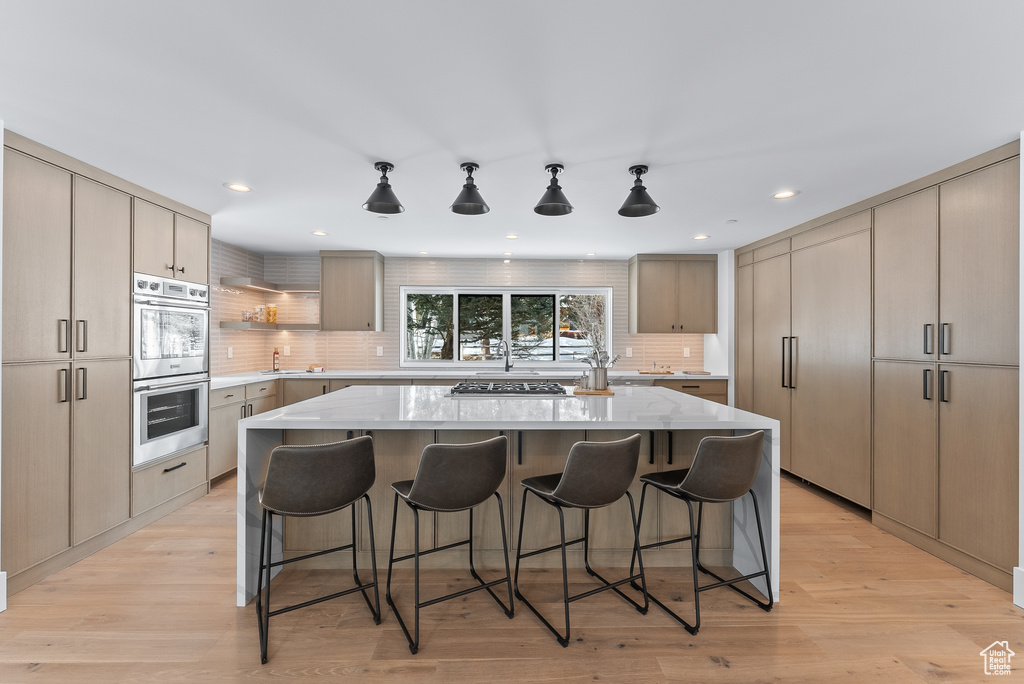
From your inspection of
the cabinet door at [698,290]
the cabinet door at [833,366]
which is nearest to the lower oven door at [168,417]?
the cabinet door at [698,290]

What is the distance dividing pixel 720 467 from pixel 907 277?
208cm

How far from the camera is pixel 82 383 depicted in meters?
2.76

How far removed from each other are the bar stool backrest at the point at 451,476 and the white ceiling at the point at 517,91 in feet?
4.72

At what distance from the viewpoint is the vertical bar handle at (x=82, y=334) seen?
2727mm

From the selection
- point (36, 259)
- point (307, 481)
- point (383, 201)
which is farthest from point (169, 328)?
point (307, 481)

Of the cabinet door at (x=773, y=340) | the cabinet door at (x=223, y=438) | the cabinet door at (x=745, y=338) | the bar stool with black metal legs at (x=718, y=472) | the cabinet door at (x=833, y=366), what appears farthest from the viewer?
the cabinet door at (x=745, y=338)

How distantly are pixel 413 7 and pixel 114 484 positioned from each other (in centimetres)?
323

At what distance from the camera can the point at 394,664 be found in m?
1.87

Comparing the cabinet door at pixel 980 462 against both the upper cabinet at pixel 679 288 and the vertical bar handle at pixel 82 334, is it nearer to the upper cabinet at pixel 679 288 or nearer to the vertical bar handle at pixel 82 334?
the upper cabinet at pixel 679 288

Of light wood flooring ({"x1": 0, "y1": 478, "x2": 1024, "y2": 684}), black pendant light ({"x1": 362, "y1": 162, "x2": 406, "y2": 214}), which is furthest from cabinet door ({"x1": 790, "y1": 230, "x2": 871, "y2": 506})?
black pendant light ({"x1": 362, "y1": 162, "x2": 406, "y2": 214})

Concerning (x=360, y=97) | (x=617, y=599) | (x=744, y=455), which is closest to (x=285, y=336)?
(x=360, y=97)

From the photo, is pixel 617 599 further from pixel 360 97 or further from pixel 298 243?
pixel 298 243

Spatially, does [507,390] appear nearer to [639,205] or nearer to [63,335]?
[639,205]

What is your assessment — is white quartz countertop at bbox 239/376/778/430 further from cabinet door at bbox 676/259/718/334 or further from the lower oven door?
cabinet door at bbox 676/259/718/334
